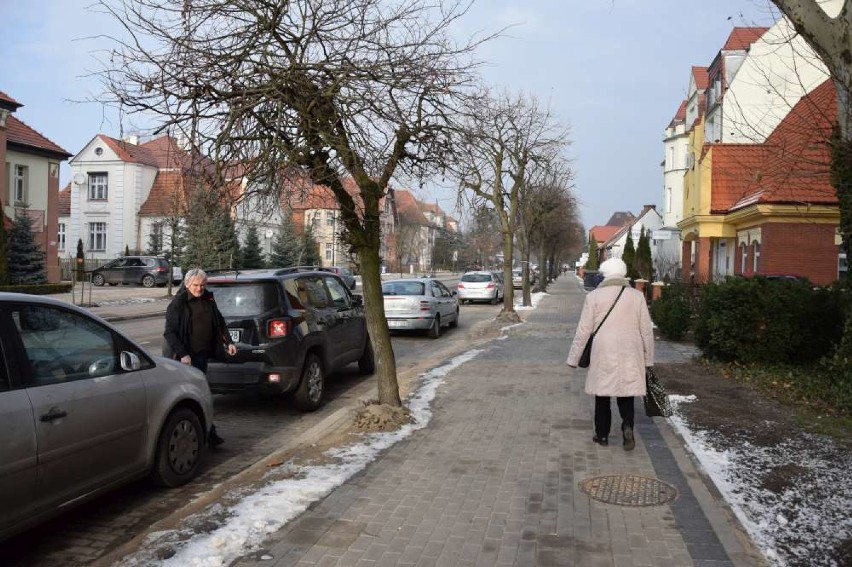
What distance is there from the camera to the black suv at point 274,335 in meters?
7.70

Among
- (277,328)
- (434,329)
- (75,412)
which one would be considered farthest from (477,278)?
(75,412)

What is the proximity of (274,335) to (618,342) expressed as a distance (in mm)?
3716

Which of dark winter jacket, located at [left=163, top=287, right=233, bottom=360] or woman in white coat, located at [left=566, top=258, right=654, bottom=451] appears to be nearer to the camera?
woman in white coat, located at [left=566, top=258, right=654, bottom=451]

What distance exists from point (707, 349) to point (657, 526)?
7.47 metres

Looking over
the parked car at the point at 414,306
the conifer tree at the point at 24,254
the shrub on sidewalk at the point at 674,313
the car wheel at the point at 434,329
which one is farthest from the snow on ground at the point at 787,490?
the conifer tree at the point at 24,254

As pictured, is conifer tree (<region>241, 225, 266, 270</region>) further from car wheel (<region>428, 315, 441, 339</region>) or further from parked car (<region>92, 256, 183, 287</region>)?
car wheel (<region>428, 315, 441, 339</region>)

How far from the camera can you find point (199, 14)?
6414 millimetres

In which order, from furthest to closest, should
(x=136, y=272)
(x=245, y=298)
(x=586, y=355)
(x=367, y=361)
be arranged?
1. (x=136, y=272)
2. (x=367, y=361)
3. (x=245, y=298)
4. (x=586, y=355)

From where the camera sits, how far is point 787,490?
5031 mm

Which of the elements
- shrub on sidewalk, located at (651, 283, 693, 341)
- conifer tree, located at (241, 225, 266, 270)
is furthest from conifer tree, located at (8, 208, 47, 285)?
shrub on sidewalk, located at (651, 283, 693, 341)

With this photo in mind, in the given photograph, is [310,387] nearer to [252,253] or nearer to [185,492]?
[185,492]

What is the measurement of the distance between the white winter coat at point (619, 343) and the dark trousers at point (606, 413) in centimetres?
21

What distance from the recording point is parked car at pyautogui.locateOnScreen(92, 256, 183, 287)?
40.7 metres

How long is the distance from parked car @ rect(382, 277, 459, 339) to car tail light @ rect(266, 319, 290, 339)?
802 cm
